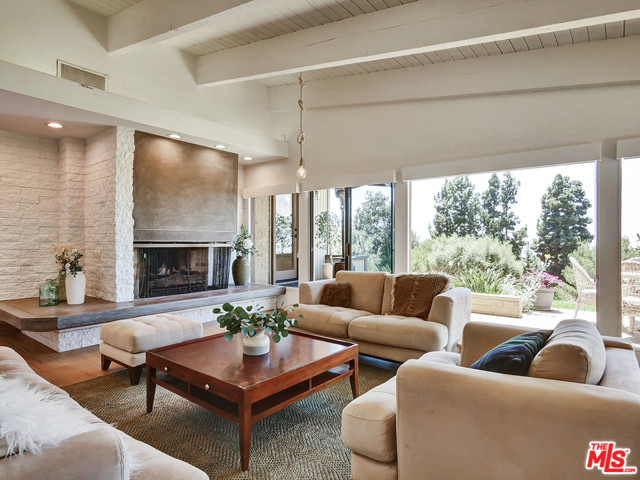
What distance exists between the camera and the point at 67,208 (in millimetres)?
4746

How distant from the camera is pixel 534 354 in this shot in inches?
59.7

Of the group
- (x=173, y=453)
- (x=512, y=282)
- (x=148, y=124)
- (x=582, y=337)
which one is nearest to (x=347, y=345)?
(x=173, y=453)

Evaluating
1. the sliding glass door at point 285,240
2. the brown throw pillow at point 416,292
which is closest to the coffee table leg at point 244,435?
the brown throw pillow at point 416,292

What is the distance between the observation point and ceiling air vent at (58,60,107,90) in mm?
3889

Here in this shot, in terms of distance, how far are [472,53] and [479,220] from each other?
2012 mm

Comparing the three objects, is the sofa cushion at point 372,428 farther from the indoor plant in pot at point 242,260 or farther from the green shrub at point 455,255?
the indoor plant in pot at point 242,260

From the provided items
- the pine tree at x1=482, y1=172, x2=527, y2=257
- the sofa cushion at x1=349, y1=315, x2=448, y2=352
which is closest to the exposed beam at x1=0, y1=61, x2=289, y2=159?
the sofa cushion at x1=349, y1=315, x2=448, y2=352

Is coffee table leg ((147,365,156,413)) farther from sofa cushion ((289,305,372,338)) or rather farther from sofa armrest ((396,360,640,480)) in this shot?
sofa armrest ((396,360,640,480))

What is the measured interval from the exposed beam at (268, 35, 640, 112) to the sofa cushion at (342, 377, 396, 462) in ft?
12.6

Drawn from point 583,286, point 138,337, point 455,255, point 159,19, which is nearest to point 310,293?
point 138,337

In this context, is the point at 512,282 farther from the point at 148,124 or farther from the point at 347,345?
the point at 148,124

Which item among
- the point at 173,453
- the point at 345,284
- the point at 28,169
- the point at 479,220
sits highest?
the point at 28,169

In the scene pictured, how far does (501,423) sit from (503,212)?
3901 millimetres

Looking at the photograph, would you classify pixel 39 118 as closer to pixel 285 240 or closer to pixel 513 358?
pixel 285 240
